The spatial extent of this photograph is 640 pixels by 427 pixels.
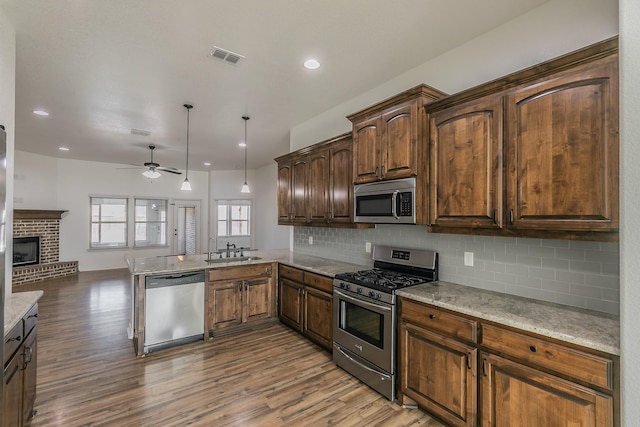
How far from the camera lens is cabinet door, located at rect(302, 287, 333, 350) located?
327 cm

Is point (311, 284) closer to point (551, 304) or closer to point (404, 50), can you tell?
Answer: point (551, 304)

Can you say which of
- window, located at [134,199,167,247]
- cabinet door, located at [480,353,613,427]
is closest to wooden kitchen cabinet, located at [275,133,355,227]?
cabinet door, located at [480,353,613,427]

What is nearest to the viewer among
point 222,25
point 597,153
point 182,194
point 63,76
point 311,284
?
point 597,153

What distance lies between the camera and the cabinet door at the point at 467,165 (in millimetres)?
2102

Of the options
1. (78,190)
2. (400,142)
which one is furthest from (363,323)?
(78,190)

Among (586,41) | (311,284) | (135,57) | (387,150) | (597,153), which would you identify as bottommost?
(311,284)

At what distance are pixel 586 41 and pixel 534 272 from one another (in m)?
1.62

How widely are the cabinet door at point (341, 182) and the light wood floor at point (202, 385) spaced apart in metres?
1.61

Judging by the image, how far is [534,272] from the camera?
2.20 metres

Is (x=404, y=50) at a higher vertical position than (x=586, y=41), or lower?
higher

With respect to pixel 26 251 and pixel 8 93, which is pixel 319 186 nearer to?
pixel 8 93

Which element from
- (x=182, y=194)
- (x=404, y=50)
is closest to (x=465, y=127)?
(x=404, y=50)

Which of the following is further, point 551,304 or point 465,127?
point 465,127

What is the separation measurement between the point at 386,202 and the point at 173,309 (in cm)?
272
